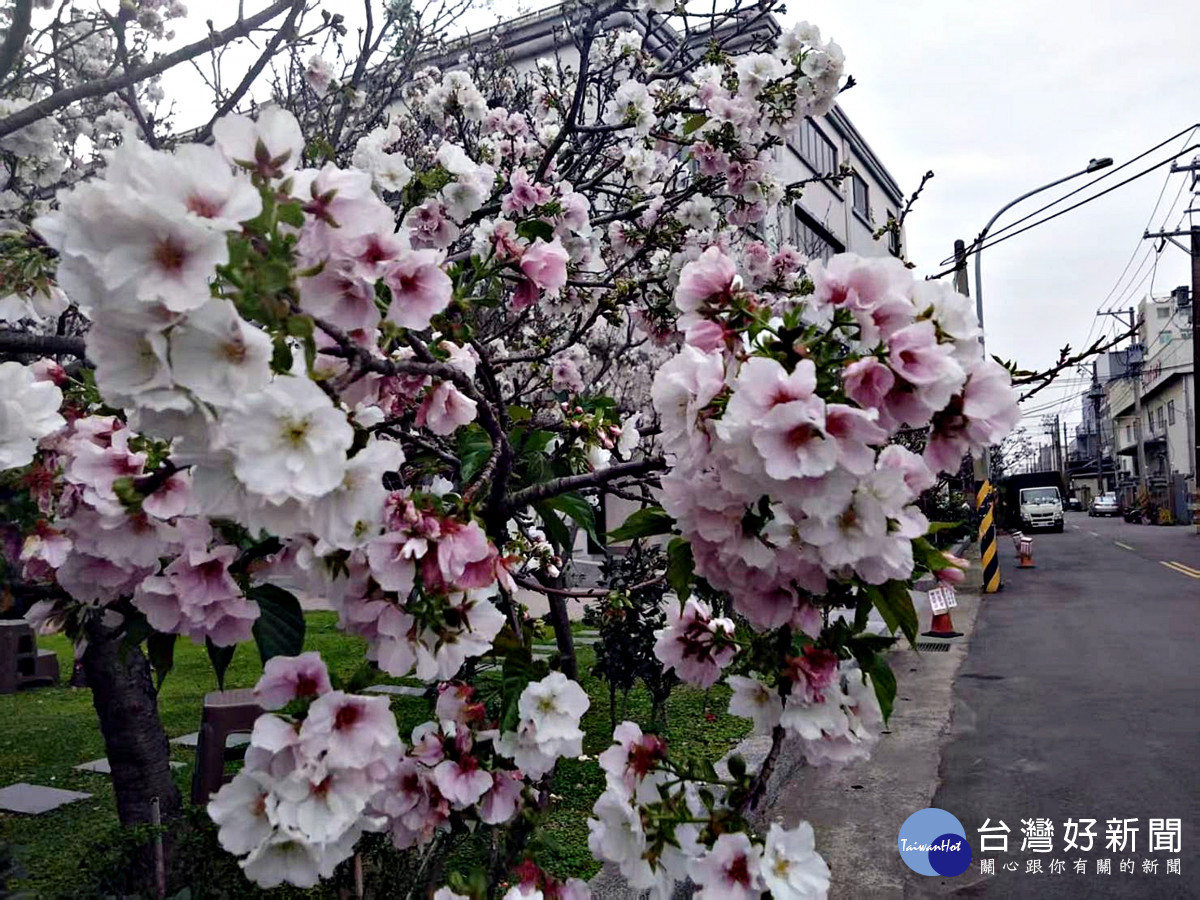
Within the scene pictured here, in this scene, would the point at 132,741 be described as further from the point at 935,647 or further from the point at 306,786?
the point at 935,647

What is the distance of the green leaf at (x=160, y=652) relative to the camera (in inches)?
62.0

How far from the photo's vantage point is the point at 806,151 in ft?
74.3

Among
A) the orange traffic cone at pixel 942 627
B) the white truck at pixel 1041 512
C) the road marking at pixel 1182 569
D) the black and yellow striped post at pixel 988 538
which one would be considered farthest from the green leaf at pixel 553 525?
the white truck at pixel 1041 512

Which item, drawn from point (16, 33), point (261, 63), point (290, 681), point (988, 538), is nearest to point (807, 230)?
point (988, 538)

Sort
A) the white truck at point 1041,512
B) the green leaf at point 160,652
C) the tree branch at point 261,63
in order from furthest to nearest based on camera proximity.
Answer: the white truck at point 1041,512 → the tree branch at point 261,63 → the green leaf at point 160,652

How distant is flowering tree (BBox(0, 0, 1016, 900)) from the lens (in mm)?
985

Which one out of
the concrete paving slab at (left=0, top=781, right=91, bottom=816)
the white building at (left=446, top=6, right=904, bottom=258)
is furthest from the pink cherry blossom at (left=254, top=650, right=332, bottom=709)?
the white building at (left=446, top=6, right=904, bottom=258)

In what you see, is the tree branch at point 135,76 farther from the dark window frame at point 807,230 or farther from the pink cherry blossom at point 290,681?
the dark window frame at point 807,230

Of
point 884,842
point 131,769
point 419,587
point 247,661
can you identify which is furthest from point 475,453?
point 247,661

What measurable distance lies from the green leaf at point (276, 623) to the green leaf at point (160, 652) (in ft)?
0.70

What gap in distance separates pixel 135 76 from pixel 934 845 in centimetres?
469

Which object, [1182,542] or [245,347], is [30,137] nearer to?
[245,347]

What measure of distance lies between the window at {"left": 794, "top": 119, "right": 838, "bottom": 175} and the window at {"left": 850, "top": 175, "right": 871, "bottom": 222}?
2.40 meters

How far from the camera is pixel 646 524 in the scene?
1556mm
